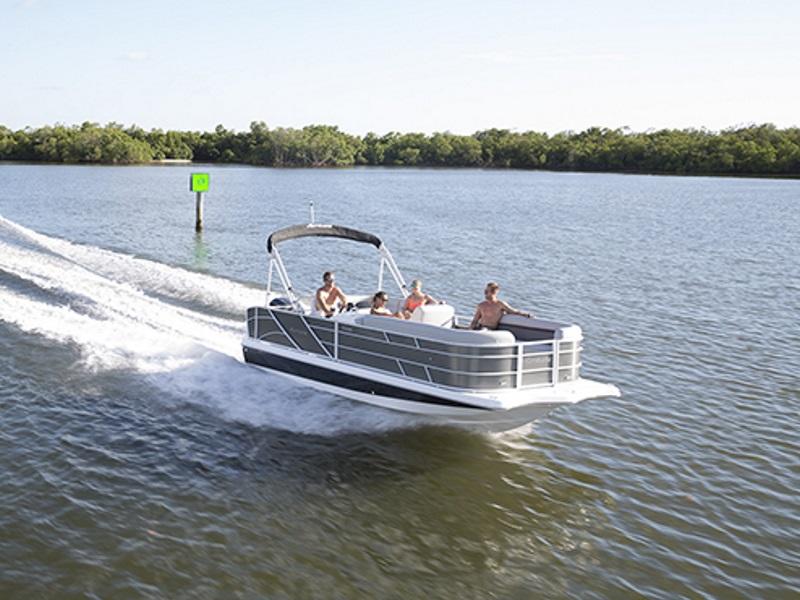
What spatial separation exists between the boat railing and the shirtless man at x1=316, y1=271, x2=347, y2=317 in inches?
29.3

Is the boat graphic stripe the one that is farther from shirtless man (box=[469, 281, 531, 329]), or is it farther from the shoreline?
the shoreline

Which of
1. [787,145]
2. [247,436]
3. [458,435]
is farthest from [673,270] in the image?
[787,145]

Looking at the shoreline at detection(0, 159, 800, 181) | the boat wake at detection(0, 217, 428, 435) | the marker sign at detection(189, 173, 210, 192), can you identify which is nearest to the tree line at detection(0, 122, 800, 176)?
the shoreline at detection(0, 159, 800, 181)

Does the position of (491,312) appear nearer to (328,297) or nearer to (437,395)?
(437,395)

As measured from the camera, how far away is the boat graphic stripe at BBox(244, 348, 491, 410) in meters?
10.8

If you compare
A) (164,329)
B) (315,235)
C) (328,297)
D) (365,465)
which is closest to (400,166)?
(164,329)

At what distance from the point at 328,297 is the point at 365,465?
12.6 feet

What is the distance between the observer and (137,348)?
49.2 feet

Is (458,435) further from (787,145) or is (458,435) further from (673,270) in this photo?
(787,145)

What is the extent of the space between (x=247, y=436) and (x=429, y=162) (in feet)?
528

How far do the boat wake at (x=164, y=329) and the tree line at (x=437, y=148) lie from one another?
116 meters

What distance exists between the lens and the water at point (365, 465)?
315 inches

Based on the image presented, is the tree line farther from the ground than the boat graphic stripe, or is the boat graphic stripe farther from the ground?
the tree line

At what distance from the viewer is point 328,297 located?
13430mm
